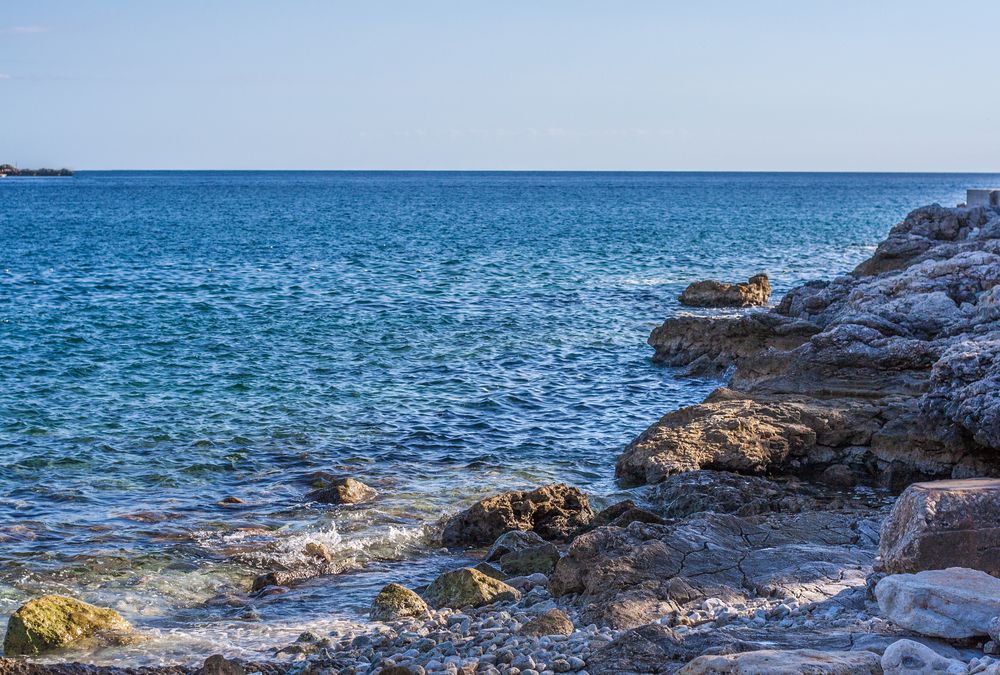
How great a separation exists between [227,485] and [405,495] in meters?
2.88

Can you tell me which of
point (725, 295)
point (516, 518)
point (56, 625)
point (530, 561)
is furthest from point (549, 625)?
point (725, 295)

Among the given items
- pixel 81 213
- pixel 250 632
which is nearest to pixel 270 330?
pixel 250 632

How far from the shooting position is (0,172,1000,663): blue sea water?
40.3ft

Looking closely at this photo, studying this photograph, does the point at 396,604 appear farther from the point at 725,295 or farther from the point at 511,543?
the point at 725,295

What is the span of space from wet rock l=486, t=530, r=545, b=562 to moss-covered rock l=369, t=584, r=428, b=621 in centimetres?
174

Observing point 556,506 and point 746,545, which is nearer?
point 746,545

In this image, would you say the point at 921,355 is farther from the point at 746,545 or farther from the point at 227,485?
the point at 227,485

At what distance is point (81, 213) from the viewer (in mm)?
90688

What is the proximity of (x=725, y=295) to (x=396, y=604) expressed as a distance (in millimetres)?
25580

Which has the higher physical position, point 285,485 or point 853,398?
point 853,398

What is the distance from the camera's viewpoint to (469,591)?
10438 millimetres

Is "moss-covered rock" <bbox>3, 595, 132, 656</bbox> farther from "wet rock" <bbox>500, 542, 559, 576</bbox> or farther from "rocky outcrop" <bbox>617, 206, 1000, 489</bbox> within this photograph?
"rocky outcrop" <bbox>617, 206, 1000, 489</bbox>

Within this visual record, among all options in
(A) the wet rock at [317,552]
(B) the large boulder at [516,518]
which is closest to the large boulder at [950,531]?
(B) the large boulder at [516,518]

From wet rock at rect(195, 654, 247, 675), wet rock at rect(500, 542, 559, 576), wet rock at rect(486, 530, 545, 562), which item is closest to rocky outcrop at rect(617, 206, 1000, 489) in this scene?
wet rock at rect(486, 530, 545, 562)
